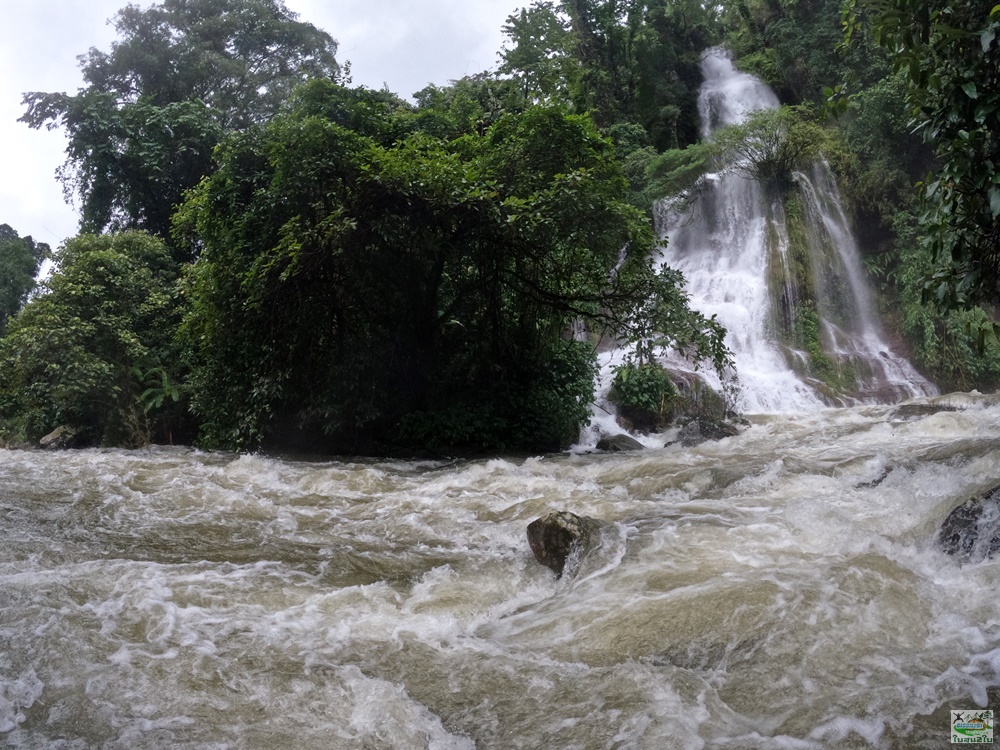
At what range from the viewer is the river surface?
117 inches

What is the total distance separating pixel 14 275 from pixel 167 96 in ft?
29.1

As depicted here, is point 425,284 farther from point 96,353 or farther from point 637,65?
point 637,65

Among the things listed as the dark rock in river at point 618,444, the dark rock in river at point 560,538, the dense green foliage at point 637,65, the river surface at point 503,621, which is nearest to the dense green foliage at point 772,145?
the dense green foliage at point 637,65

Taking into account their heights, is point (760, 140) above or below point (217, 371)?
above

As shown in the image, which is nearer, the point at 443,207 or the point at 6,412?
the point at 443,207

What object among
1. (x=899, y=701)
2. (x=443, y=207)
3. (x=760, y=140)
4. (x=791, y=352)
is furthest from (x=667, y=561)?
(x=760, y=140)

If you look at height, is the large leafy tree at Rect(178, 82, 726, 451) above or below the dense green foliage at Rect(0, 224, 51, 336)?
below

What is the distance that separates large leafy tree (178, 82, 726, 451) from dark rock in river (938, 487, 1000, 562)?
5.34 meters

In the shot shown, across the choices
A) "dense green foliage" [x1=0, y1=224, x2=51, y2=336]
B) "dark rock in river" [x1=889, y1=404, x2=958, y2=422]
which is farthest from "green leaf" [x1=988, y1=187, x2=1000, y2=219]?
"dense green foliage" [x1=0, y1=224, x2=51, y2=336]

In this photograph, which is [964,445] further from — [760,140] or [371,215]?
[760,140]

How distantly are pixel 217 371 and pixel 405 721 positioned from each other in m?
9.87

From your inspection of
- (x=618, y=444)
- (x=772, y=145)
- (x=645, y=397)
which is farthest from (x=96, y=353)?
(x=772, y=145)

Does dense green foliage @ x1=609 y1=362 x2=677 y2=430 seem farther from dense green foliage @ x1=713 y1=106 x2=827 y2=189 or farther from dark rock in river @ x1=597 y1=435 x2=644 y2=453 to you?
dense green foliage @ x1=713 y1=106 x2=827 y2=189

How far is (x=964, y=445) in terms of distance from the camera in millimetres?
7098
